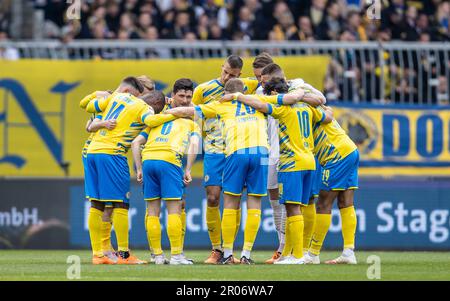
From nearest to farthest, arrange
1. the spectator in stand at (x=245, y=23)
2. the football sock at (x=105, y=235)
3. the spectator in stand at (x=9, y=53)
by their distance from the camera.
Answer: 1. the football sock at (x=105, y=235)
2. the spectator in stand at (x=9, y=53)
3. the spectator in stand at (x=245, y=23)

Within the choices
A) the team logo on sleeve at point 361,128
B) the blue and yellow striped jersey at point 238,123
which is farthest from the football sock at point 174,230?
the team logo on sleeve at point 361,128

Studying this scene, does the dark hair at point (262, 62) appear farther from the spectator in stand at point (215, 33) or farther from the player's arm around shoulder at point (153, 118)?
the spectator in stand at point (215, 33)

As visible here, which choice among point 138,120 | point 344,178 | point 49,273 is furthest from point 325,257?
point 49,273

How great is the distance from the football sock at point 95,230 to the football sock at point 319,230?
2798 millimetres

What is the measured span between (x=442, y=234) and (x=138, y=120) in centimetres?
755

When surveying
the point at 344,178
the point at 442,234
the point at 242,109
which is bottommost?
the point at 442,234

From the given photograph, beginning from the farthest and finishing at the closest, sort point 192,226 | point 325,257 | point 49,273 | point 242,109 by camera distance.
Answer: point 192,226
point 325,257
point 242,109
point 49,273

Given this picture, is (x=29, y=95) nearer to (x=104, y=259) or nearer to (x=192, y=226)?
(x=192, y=226)

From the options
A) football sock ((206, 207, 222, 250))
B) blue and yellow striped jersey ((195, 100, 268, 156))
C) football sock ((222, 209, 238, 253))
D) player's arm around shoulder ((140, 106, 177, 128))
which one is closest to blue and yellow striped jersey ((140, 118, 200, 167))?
player's arm around shoulder ((140, 106, 177, 128))

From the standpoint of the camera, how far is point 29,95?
67.5 feet

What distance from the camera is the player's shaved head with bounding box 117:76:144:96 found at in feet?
51.0

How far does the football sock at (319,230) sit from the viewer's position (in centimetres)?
1520

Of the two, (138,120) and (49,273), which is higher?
(138,120)

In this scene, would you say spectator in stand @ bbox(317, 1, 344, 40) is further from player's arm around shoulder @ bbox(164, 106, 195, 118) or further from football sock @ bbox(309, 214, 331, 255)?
player's arm around shoulder @ bbox(164, 106, 195, 118)
